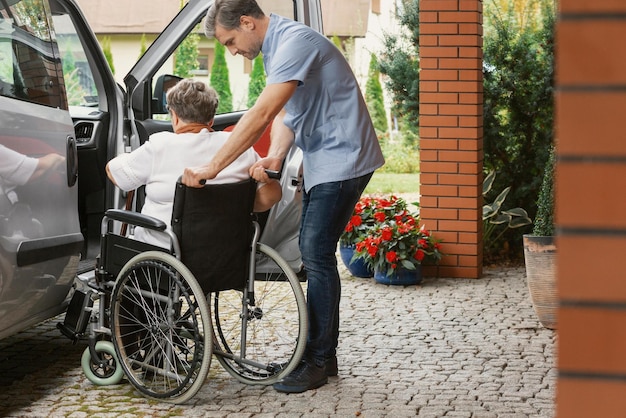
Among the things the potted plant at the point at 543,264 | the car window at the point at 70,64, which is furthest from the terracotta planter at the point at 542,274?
the car window at the point at 70,64

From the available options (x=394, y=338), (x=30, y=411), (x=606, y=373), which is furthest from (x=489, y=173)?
(x=606, y=373)

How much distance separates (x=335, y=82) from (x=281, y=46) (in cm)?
29

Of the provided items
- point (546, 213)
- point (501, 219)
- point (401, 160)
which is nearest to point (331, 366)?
point (546, 213)

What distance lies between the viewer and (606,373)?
1.20 meters

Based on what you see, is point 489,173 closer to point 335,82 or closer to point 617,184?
point 335,82

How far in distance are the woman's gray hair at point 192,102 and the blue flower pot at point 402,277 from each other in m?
3.14

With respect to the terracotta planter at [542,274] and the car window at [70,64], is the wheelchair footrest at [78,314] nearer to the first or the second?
the terracotta planter at [542,274]

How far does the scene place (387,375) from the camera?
4.76m

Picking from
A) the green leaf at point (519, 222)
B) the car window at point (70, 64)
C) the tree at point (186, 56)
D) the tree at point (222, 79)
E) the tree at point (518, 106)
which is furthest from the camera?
the tree at point (222, 79)

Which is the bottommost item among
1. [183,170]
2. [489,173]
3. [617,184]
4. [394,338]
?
[394,338]

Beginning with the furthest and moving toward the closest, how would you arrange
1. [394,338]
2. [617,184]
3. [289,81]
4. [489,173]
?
[489,173], [394,338], [289,81], [617,184]

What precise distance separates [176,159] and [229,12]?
2.16 ft

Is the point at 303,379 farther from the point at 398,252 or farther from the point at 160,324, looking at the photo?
the point at 398,252

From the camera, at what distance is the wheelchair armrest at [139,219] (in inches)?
161
